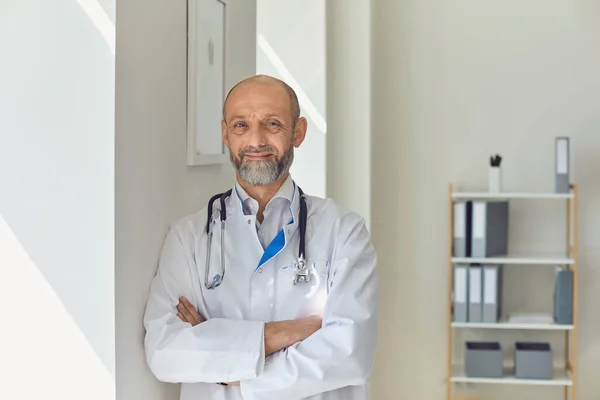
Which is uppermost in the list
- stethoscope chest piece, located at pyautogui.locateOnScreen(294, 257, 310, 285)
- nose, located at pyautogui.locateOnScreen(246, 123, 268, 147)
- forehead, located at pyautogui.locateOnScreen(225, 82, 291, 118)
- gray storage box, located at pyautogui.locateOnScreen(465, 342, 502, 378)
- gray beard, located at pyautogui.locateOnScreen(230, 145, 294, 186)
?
forehead, located at pyautogui.locateOnScreen(225, 82, 291, 118)

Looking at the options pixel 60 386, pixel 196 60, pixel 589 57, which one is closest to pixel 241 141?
pixel 196 60

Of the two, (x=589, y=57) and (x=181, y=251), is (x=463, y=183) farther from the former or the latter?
(x=181, y=251)

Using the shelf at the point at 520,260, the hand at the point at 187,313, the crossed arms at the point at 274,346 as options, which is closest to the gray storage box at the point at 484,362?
the shelf at the point at 520,260

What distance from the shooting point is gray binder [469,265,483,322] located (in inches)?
166

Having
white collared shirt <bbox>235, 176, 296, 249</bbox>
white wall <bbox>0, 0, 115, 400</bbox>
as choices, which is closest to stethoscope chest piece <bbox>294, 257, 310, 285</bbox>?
white collared shirt <bbox>235, 176, 296, 249</bbox>

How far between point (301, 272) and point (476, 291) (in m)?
2.46

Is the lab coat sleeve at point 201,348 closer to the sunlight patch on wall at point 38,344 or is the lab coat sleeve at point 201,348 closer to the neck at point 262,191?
the sunlight patch on wall at point 38,344

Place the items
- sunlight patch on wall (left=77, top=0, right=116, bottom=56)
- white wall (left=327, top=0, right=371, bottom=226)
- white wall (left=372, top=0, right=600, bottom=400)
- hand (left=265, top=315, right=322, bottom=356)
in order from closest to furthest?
sunlight patch on wall (left=77, top=0, right=116, bottom=56) → hand (left=265, top=315, right=322, bottom=356) → white wall (left=327, top=0, right=371, bottom=226) → white wall (left=372, top=0, right=600, bottom=400)

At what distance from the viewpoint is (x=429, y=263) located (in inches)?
178

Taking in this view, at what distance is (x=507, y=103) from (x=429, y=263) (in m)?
0.93

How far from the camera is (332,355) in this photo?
1.80m

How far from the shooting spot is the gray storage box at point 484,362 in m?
4.23

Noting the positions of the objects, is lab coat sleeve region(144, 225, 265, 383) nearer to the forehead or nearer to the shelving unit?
the forehead

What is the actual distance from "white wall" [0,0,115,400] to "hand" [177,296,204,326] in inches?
8.0
